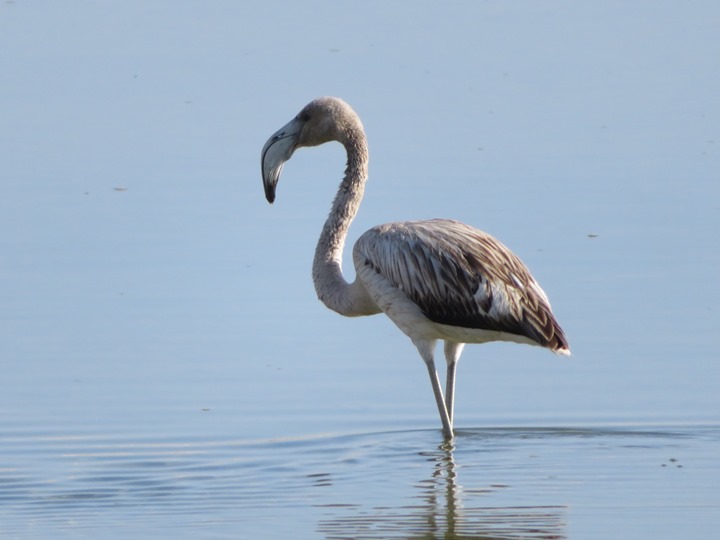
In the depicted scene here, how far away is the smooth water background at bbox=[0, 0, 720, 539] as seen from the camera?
340 inches

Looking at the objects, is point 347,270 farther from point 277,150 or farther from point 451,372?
point 451,372

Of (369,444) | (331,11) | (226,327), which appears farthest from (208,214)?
(331,11)

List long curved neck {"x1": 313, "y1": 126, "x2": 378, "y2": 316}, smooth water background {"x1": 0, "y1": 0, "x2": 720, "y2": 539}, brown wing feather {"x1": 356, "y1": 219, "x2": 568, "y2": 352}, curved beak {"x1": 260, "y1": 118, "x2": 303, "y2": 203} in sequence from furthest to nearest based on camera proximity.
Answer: curved beak {"x1": 260, "y1": 118, "x2": 303, "y2": 203} < long curved neck {"x1": 313, "y1": 126, "x2": 378, "y2": 316} < brown wing feather {"x1": 356, "y1": 219, "x2": 568, "y2": 352} < smooth water background {"x1": 0, "y1": 0, "x2": 720, "y2": 539}

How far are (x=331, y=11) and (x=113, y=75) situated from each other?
405 cm

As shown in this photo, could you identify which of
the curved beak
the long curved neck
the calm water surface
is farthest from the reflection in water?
→ the curved beak

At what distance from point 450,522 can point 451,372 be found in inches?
67.1

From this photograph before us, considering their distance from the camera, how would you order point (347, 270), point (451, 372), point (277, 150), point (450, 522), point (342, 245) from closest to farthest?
point (450, 522), point (451, 372), point (342, 245), point (277, 150), point (347, 270)

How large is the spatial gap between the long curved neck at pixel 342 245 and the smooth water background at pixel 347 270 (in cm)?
66

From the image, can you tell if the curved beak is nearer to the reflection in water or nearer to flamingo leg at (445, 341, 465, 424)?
flamingo leg at (445, 341, 465, 424)

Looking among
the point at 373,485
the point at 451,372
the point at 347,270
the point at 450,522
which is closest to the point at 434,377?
the point at 451,372

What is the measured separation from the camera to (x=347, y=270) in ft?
40.4

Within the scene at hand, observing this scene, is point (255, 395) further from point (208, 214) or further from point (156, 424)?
point (208, 214)

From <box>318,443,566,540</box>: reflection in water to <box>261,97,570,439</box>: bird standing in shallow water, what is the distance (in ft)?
3.35

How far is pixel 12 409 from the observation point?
10.0 metres
